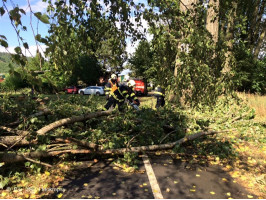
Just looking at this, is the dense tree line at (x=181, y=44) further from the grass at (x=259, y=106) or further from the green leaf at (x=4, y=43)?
the grass at (x=259, y=106)

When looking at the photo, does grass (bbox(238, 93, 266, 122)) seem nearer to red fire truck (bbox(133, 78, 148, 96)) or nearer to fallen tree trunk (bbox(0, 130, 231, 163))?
fallen tree trunk (bbox(0, 130, 231, 163))

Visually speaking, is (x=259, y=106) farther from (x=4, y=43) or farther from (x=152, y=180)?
(x=4, y=43)

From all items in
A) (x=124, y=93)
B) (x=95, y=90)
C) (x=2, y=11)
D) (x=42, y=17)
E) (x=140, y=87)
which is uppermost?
(x=2, y=11)

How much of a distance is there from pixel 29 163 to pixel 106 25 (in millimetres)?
2807

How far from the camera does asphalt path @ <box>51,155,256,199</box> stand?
11.5 feet

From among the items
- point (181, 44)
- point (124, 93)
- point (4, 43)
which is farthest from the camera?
point (124, 93)

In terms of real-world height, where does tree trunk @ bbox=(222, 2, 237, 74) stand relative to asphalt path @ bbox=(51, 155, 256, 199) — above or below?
above

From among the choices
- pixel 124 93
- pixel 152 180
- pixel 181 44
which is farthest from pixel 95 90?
pixel 181 44

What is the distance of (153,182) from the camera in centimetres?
394

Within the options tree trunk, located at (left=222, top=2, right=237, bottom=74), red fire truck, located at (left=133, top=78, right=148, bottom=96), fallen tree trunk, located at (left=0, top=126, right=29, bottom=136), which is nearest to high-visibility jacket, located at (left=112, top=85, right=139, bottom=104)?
fallen tree trunk, located at (left=0, top=126, right=29, bottom=136)

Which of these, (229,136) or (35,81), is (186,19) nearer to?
(35,81)

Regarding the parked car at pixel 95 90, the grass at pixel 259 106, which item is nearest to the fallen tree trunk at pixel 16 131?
the grass at pixel 259 106

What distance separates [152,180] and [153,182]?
0.08m

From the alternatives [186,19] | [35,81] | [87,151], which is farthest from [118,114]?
[35,81]
